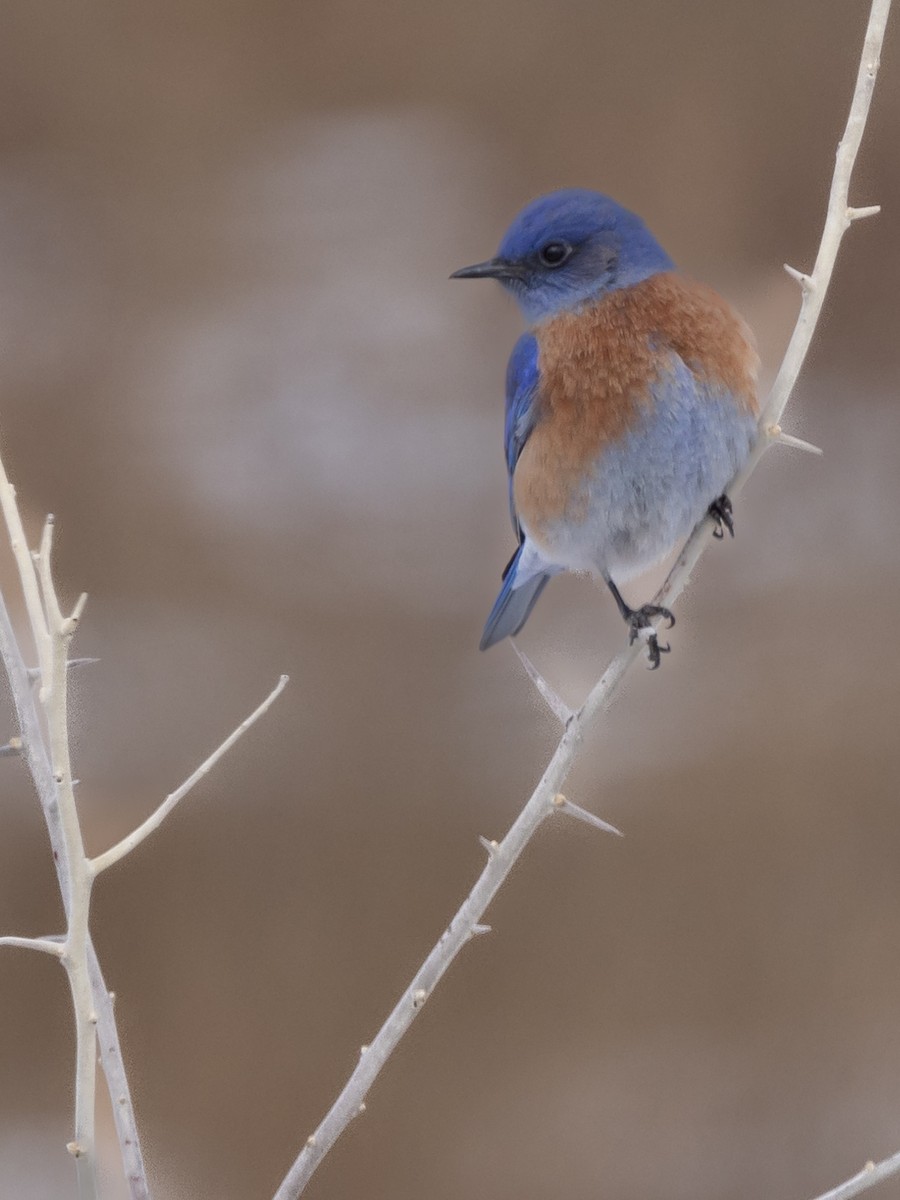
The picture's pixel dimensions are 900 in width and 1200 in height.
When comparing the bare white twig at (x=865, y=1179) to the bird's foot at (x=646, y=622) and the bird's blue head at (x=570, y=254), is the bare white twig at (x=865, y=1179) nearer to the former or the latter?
the bird's foot at (x=646, y=622)

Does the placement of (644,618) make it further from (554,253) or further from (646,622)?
(554,253)

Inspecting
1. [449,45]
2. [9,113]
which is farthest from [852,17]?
[9,113]

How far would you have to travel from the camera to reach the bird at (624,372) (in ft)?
3.19

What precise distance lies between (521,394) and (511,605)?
226 mm

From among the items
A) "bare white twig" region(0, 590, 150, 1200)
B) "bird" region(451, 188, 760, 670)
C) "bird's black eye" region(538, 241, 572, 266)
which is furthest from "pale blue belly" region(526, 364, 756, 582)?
"bare white twig" region(0, 590, 150, 1200)

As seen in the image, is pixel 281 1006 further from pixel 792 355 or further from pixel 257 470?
pixel 792 355

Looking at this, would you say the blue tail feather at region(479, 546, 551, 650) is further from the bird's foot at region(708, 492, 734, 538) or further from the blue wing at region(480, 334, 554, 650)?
the bird's foot at region(708, 492, 734, 538)

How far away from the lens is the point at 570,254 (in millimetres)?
987

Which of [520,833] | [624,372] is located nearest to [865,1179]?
[520,833]

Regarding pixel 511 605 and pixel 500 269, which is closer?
pixel 500 269

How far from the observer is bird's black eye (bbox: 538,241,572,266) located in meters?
0.98

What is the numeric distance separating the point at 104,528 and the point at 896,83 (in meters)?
1.03

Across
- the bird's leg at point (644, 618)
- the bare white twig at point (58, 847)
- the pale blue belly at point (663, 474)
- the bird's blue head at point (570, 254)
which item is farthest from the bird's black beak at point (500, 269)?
the bare white twig at point (58, 847)

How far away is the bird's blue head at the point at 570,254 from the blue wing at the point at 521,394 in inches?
1.2
